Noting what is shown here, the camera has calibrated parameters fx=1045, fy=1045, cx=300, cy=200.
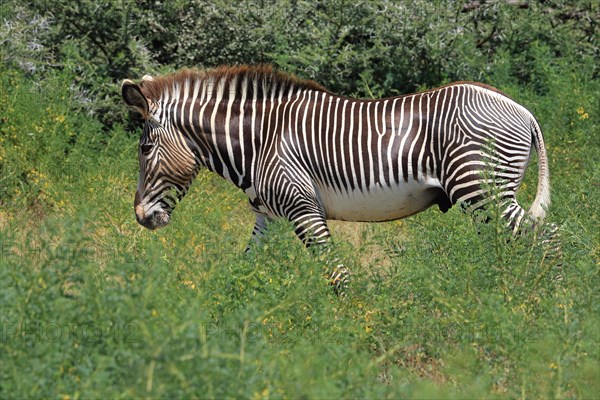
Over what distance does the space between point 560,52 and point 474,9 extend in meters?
1.22

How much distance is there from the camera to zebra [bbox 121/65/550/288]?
7.16 metres

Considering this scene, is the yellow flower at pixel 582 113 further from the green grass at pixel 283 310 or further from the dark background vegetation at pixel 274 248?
the green grass at pixel 283 310

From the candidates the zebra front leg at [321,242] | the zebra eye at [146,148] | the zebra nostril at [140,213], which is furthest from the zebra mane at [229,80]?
the zebra front leg at [321,242]

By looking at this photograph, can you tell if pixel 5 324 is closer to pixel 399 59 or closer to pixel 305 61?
pixel 305 61

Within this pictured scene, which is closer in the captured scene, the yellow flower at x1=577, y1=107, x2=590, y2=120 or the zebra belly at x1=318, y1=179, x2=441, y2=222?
the zebra belly at x1=318, y1=179, x2=441, y2=222

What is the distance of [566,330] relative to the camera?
509 centimetres

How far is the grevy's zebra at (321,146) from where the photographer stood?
716 cm

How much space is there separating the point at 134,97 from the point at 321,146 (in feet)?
4.56

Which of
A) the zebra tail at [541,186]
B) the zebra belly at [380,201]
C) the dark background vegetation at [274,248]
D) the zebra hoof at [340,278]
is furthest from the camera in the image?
the zebra belly at [380,201]

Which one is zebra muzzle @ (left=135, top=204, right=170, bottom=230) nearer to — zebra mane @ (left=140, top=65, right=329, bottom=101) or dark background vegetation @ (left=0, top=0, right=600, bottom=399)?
dark background vegetation @ (left=0, top=0, right=600, bottom=399)

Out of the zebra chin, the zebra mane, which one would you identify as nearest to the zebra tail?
the zebra mane

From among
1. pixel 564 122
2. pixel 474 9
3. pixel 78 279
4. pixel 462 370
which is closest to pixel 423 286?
pixel 462 370

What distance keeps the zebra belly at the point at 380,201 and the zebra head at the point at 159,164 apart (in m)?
1.04

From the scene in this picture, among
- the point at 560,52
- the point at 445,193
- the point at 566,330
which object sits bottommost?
the point at 560,52
